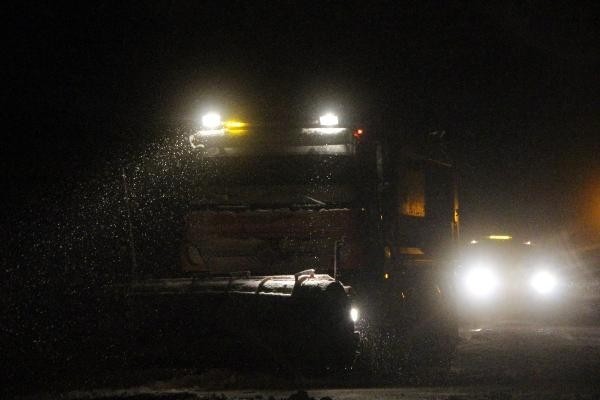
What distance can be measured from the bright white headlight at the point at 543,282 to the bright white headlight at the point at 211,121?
A: 9933mm

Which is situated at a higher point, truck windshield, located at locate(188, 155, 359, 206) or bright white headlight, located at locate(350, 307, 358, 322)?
truck windshield, located at locate(188, 155, 359, 206)

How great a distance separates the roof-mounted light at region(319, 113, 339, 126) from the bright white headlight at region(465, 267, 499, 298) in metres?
8.10

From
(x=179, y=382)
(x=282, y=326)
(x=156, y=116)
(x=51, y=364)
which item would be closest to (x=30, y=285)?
(x=51, y=364)

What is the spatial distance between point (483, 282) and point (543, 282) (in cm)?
141

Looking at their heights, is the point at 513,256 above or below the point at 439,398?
above

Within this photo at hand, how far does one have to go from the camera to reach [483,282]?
1638 cm

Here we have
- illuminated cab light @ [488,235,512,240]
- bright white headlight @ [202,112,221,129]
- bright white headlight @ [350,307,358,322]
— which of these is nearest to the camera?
bright white headlight @ [350,307,358,322]

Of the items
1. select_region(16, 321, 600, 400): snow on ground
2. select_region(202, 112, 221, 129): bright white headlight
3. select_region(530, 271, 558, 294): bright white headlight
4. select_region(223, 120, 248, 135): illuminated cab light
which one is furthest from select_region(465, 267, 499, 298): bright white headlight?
select_region(202, 112, 221, 129): bright white headlight

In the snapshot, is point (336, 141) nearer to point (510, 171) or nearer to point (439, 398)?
point (439, 398)

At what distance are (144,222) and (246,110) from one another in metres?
1.92

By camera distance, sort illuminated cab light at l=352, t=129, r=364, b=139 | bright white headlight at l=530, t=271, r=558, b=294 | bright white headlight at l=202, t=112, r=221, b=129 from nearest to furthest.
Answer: illuminated cab light at l=352, t=129, r=364, b=139, bright white headlight at l=202, t=112, r=221, b=129, bright white headlight at l=530, t=271, r=558, b=294

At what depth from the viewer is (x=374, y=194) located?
9.12 metres

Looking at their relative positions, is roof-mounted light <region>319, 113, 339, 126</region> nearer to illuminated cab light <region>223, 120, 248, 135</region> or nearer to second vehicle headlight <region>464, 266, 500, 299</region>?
illuminated cab light <region>223, 120, 248, 135</region>

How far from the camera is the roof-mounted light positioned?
360 inches
